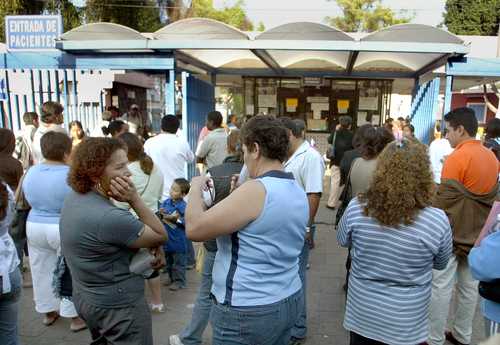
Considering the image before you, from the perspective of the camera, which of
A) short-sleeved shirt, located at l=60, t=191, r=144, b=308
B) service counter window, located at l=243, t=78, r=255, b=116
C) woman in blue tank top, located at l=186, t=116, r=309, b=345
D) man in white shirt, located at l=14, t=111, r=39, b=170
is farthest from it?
service counter window, located at l=243, t=78, r=255, b=116

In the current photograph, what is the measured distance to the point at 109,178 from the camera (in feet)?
7.06

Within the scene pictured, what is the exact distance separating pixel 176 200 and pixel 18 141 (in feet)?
9.97

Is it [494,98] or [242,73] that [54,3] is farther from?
[494,98]

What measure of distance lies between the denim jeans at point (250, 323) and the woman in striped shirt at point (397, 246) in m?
0.61

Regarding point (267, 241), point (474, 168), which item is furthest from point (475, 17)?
point (267, 241)

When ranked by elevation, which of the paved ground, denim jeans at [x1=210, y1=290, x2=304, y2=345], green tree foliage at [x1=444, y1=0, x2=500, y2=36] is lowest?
the paved ground

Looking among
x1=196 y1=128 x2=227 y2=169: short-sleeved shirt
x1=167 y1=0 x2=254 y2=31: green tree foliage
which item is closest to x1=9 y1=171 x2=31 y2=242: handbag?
x1=196 y1=128 x2=227 y2=169: short-sleeved shirt

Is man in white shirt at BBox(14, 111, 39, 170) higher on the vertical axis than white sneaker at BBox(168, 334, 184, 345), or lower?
higher

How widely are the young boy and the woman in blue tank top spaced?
2.31 m

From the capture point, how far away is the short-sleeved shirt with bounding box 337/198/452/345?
7.15ft

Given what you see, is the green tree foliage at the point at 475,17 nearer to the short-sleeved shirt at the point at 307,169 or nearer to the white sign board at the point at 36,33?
the white sign board at the point at 36,33

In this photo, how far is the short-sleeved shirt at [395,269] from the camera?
2180 mm

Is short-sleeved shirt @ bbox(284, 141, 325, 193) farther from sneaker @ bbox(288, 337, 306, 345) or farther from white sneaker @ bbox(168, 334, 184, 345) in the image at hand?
white sneaker @ bbox(168, 334, 184, 345)

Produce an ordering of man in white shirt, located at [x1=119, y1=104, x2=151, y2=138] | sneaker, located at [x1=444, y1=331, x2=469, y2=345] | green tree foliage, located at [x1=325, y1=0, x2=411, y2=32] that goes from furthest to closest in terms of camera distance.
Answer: green tree foliage, located at [x1=325, y1=0, x2=411, y2=32], man in white shirt, located at [x1=119, y1=104, x2=151, y2=138], sneaker, located at [x1=444, y1=331, x2=469, y2=345]
